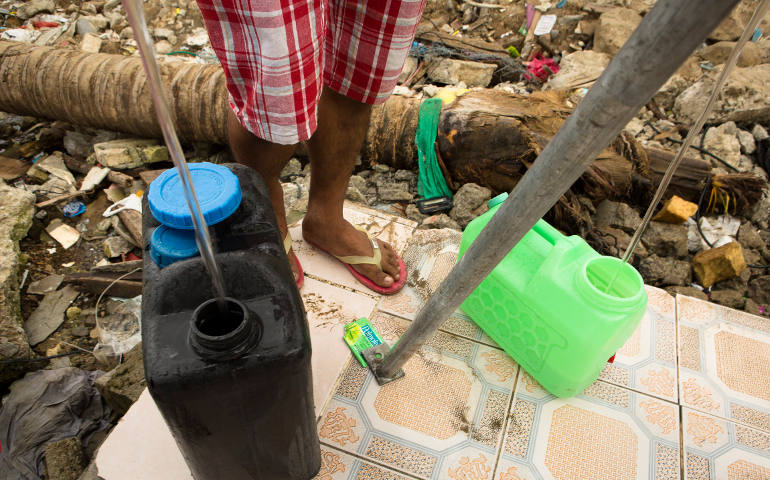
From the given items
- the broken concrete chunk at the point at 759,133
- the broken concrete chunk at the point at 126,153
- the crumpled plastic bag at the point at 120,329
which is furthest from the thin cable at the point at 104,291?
the broken concrete chunk at the point at 759,133

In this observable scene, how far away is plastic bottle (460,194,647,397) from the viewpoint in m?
1.18

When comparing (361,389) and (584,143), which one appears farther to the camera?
(361,389)

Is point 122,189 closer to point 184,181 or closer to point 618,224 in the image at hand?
point 184,181

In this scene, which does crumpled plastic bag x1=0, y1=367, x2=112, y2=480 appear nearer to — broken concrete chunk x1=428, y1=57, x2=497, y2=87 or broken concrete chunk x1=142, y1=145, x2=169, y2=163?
broken concrete chunk x1=142, y1=145, x2=169, y2=163

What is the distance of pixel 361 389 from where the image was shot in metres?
1.38

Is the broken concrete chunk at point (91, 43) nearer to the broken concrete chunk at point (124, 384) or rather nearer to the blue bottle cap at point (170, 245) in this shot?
the broken concrete chunk at point (124, 384)

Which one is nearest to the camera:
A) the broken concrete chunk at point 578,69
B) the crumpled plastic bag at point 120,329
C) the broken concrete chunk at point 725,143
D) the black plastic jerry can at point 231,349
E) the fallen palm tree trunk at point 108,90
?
the black plastic jerry can at point 231,349

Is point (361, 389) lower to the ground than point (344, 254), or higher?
lower

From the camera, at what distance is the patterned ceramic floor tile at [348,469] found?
1212 mm

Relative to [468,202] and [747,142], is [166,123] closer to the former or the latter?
[468,202]

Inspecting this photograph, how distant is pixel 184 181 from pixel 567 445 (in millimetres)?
1259

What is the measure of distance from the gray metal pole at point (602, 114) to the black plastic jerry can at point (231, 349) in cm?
39

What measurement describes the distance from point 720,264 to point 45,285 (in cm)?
317

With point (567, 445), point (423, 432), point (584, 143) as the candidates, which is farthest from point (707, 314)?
A: point (584, 143)
